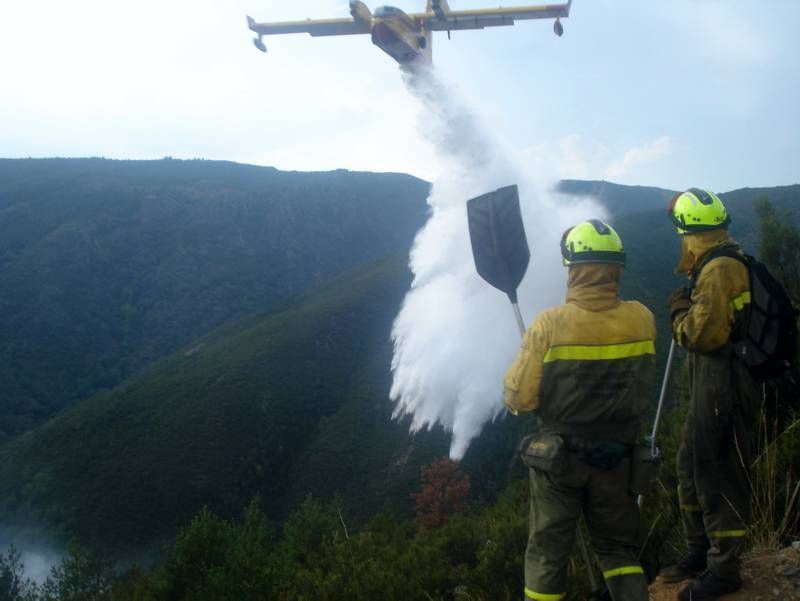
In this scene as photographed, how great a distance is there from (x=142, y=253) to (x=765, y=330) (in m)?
131

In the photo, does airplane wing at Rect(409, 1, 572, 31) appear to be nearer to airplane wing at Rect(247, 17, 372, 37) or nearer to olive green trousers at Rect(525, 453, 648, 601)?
airplane wing at Rect(247, 17, 372, 37)

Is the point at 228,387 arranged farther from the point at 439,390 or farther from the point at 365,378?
the point at 439,390

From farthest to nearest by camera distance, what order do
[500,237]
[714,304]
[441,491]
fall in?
1. [441,491]
2. [500,237]
3. [714,304]

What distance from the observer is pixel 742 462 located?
415cm

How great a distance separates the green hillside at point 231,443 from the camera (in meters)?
46.7

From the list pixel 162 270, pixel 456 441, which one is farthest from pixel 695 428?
pixel 162 270

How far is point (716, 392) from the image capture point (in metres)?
4.15

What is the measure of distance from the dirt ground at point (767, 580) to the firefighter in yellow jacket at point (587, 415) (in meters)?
1.00

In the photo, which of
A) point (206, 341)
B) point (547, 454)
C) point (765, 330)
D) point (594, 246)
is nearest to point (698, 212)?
point (765, 330)

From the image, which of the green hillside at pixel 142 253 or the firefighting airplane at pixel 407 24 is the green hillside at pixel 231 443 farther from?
the green hillside at pixel 142 253

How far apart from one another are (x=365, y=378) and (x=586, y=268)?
62196 millimetres

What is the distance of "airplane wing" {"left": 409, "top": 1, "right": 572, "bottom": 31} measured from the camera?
26.2m

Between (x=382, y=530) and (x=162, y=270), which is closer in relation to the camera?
(x=382, y=530)

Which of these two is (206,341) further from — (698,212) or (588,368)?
(588,368)
